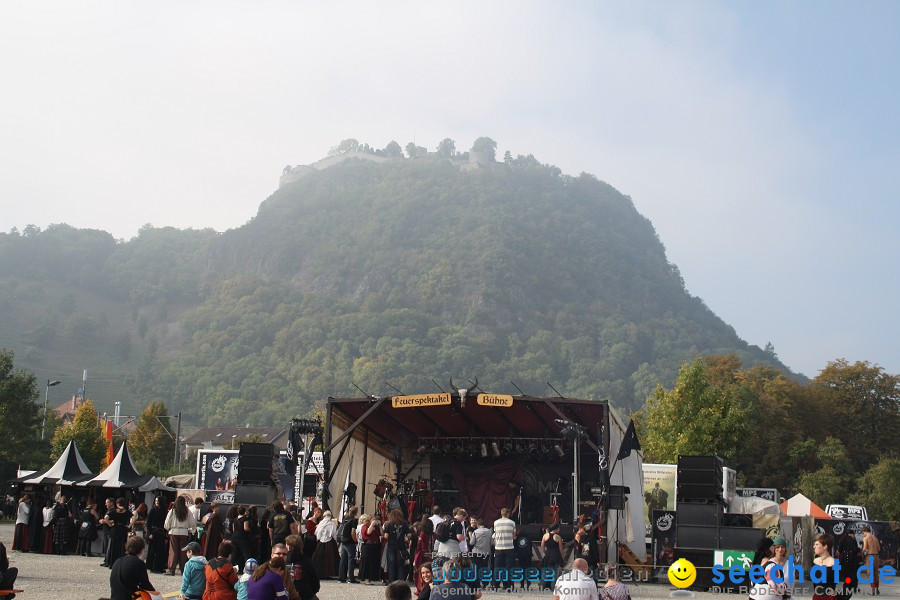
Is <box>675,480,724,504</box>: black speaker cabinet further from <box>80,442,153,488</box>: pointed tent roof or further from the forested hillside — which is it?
the forested hillside

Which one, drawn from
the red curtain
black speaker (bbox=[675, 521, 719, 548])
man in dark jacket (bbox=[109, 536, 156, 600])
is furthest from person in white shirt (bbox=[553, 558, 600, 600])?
the red curtain

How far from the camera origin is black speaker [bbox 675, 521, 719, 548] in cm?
1670

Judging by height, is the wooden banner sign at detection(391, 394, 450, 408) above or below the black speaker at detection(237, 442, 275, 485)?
above

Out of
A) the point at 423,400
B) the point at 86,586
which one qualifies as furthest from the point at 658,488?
the point at 86,586

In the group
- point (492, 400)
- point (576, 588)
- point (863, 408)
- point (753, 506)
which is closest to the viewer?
point (576, 588)

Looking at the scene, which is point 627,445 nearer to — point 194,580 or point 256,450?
point 256,450

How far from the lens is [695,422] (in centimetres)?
4362

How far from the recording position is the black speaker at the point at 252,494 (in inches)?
774

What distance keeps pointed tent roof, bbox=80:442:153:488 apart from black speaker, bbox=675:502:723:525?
12293 mm

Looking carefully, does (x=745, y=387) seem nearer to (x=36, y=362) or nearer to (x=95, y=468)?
(x=95, y=468)

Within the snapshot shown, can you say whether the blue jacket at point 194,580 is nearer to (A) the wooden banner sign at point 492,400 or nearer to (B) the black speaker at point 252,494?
(B) the black speaker at point 252,494

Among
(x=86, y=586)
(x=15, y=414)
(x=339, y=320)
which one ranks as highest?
(x=339, y=320)

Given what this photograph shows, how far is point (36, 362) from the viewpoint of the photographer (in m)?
140

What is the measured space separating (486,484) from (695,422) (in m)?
21.7
